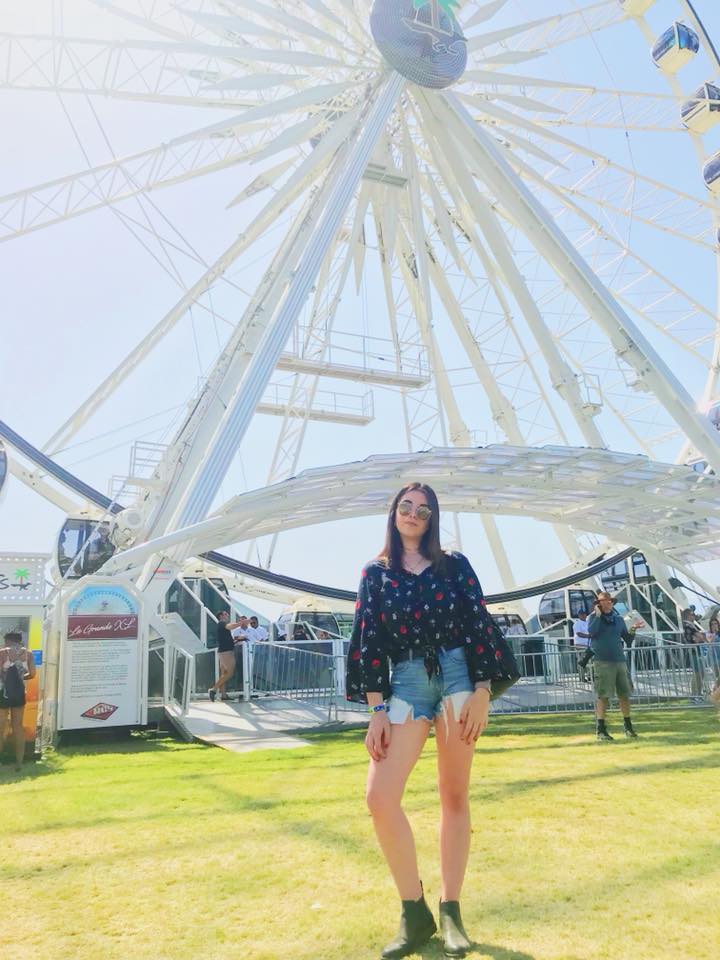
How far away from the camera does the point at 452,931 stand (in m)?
2.91

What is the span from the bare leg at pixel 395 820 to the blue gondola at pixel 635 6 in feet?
77.2

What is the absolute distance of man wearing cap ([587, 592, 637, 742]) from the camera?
29.8 feet

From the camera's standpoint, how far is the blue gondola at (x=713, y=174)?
20.3m

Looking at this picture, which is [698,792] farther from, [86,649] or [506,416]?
[506,416]

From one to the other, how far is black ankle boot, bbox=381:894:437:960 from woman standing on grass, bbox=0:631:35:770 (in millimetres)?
6727

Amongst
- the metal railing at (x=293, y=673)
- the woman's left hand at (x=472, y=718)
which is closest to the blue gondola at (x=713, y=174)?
the metal railing at (x=293, y=673)

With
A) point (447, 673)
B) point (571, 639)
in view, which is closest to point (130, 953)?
point (447, 673)

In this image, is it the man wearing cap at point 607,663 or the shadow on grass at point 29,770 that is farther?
the man wearing cap at point 607,663

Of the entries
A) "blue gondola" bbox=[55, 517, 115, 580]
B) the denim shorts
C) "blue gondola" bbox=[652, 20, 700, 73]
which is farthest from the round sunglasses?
"blue gondola" bbox=[652, 20, 700, 73]

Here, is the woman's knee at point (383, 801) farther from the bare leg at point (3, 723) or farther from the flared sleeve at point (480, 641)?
the bare leg at point (3, 723)

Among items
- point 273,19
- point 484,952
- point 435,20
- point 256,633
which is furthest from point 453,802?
point 435,20

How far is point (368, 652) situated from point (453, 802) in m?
0.70

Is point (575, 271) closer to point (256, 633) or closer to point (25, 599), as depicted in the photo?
point (256, 633)

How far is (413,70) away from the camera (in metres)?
17.0
